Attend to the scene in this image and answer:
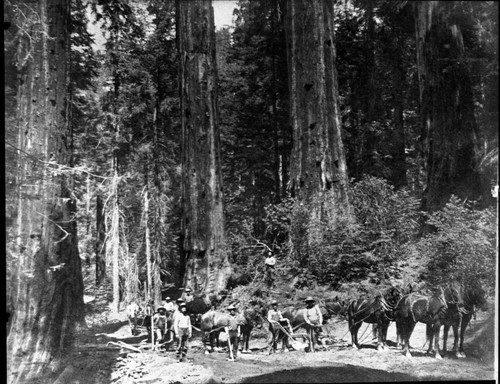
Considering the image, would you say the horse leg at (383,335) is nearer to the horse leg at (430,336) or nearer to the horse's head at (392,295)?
the horse's head at (392,295)

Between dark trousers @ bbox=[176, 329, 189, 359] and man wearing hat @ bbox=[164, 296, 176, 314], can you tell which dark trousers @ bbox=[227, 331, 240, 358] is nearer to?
dark trousers @ bbox=[176, 329, 189, 359]

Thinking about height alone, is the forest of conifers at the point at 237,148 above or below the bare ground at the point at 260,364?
above

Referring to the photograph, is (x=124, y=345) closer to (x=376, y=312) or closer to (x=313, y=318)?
(x=313, y=318)

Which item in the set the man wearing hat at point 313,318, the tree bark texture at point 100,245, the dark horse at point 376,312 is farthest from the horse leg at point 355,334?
the tree bark texture at point 100,245

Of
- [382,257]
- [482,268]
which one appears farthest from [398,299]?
[482,268]

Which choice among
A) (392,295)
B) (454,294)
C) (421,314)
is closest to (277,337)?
(392,295)

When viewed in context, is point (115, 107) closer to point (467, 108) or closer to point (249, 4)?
point (249, 4)
